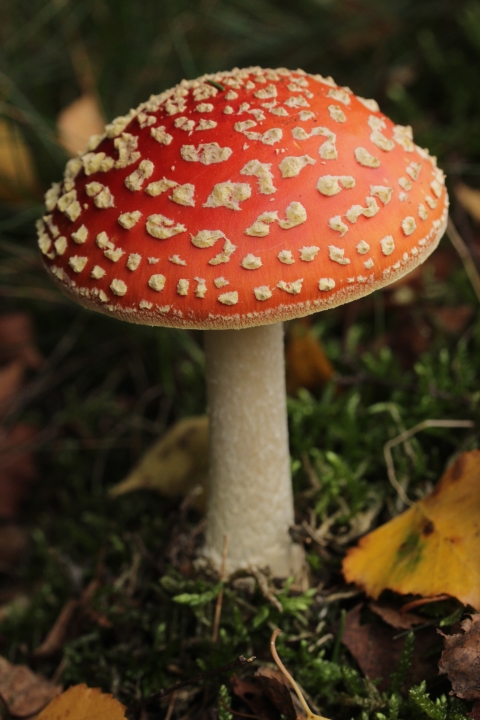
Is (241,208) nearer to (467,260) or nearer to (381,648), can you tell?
(381,648)

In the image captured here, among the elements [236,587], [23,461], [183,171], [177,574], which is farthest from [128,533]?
[183,171]

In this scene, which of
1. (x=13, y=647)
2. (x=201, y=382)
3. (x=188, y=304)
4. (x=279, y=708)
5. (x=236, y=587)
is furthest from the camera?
(x=201, y=382)

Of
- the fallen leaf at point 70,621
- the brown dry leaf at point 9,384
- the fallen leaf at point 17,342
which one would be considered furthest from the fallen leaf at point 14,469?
the fallen leaf at point 70,621

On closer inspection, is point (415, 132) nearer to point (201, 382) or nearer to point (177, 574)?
point (201, 382)

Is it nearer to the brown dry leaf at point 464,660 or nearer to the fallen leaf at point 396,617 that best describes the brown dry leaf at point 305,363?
the fallen leaf at point 396,617

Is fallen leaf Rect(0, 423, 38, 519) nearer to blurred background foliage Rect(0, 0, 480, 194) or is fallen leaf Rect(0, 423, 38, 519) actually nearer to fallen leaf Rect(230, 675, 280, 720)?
blurred background foliage Rect(0, 0, 480, 194)

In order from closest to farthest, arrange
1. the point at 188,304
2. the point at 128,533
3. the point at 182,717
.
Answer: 1. the point at 188,304
2. the point at 182,717
3. the point at 128,533
